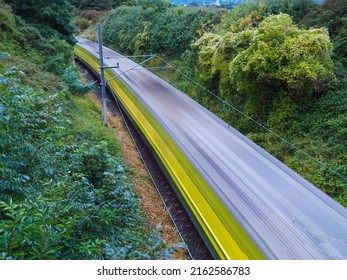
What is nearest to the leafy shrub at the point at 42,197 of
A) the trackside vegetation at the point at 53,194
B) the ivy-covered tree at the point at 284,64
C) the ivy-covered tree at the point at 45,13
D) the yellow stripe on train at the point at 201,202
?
the trackside vegetation at the point at 53,194

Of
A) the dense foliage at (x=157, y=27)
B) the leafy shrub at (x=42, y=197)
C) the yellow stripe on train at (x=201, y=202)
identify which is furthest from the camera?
the dense foliage at (x=157, y=27)

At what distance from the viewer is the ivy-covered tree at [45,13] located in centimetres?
1677

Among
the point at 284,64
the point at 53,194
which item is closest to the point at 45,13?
the point at 284,64

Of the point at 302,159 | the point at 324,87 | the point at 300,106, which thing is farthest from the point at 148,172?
the point at 324,87

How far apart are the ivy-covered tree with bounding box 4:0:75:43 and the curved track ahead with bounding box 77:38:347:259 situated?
9.15m

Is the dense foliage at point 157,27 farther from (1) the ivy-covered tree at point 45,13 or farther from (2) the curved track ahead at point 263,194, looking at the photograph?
(2) the curved track ahead at point 263,194

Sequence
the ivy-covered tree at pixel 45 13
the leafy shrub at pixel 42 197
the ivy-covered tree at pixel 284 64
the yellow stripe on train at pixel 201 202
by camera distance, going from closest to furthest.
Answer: the leafy shrub at pixel 42 197, the yellow stripe on train at pixel 201 202, the ivy-covered tree at pixel 284 64, the ivy-covered tree at pixel 45 13

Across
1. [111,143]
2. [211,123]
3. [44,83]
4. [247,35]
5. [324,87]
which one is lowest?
[111,143]

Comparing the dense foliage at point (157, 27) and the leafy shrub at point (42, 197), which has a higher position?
the dense foliage at point (157, 27)

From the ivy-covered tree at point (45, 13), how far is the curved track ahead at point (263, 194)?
9150 mm

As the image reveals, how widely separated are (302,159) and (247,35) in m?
6.31

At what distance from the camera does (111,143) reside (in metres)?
11.5

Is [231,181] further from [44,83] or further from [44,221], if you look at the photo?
[44,83]

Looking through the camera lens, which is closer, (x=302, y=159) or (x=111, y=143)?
(x=302, y=159)
